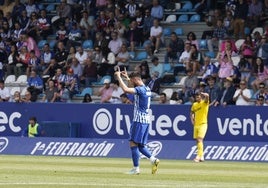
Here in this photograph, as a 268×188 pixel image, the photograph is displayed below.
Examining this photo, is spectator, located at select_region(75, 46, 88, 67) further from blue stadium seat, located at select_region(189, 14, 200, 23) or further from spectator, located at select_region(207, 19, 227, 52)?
spectator, located at select_region(207, 19, 227, 52)

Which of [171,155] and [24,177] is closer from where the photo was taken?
[24,177]

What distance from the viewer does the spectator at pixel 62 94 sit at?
112 ft

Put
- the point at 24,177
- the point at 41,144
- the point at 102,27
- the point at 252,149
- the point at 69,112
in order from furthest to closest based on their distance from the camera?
the point at 102,27 < the point at 69,112 < the point at 41,144 < the point at 252,149 < the point at 24,177

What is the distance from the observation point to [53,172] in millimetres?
20922

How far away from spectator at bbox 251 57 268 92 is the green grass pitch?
4.06m

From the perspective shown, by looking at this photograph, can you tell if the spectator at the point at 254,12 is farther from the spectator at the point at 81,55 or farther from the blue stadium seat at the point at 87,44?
the blue stadium seat at the point at 87,44

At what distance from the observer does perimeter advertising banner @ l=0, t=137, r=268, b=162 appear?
1130 inches

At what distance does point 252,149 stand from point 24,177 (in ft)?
35.6

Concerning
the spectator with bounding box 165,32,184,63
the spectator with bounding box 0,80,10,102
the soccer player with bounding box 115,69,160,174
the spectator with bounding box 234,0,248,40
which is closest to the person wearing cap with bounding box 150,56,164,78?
the spectator with bounding box 165,32,184,63

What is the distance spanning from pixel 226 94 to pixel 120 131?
145 inches

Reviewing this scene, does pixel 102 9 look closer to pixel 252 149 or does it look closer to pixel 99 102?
pixel 99 102

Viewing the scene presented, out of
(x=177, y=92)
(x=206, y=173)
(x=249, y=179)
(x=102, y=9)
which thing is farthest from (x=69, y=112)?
(x=249, y=179)

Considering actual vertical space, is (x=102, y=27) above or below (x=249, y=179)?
above

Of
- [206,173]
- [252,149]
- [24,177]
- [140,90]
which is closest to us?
[24,177]
